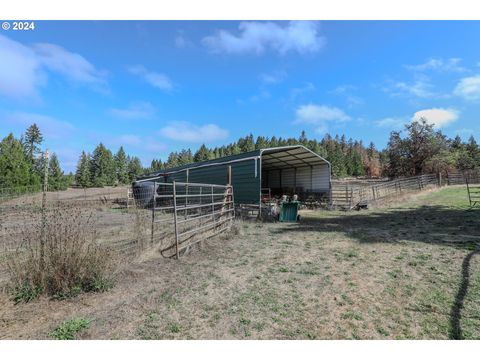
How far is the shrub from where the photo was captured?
3133 millimetres

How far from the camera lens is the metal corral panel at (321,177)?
63.9ft

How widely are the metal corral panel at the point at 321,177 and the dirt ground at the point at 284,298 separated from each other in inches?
473

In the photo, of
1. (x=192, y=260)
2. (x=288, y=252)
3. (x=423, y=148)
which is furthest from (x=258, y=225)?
(x=423, y=148)

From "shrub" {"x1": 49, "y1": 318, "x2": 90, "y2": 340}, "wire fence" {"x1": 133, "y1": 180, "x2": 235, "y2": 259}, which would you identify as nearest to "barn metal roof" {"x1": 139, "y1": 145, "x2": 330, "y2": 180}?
"wire fence" {"x1": 133, "y1": 180, "x2": 235, "y2": 259}

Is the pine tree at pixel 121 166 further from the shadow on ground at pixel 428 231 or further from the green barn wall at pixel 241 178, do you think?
the shadow on ground at pixel 428 231

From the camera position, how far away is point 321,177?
20.0 m

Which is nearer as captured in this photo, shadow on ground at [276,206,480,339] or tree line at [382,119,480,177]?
shadow on ground at [276,206,480,339]

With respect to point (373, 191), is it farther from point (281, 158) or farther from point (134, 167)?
point (134, 167)

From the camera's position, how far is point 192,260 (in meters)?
6.36

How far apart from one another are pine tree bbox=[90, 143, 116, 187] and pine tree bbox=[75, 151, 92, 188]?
4.18 ft

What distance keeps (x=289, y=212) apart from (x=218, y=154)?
7550cm

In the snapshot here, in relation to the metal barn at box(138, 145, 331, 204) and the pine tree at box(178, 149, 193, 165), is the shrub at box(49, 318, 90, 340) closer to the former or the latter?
the metal barn at box(138, 145, 331, 204)

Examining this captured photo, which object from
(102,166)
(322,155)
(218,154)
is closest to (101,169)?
(102,166)

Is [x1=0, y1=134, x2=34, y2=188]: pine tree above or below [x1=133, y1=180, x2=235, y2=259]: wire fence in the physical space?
above
